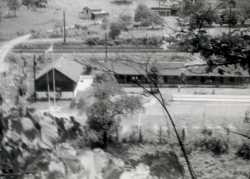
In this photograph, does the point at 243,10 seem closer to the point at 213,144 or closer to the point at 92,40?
the point at 92,40

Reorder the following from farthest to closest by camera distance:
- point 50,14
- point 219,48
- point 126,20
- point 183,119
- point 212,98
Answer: point 212,98, point 183,119, point 50,14, point 126,20, point 219,48

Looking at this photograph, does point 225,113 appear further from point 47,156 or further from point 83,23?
point 47,156

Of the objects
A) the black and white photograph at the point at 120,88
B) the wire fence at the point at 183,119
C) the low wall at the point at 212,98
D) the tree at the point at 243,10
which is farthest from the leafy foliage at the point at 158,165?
the low wall at the point at 212,98

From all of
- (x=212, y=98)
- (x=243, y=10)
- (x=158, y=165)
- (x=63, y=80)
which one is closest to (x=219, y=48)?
(x=243, y=10)

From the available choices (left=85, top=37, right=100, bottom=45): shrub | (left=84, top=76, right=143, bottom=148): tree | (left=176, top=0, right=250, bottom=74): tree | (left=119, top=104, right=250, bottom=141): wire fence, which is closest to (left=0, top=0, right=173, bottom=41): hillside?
(left=85, top=37, right=100, bottom=45): shrub

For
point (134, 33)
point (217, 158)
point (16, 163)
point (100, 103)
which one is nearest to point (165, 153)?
point (16, 163)
